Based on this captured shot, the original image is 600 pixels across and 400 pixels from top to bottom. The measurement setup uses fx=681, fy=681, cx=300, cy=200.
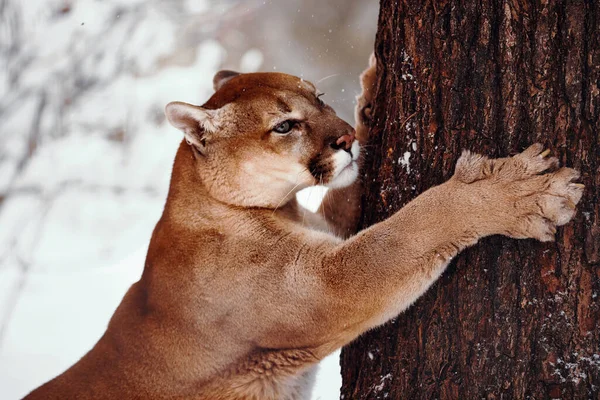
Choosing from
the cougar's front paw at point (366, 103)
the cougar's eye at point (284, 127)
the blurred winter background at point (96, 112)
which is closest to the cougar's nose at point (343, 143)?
the cougar's eye at point (284, 127)

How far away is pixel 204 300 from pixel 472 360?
1.37 metres

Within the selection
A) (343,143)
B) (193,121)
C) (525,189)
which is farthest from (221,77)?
(525,189)

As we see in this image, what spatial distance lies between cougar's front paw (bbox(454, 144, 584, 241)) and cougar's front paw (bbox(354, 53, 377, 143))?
1.07 m

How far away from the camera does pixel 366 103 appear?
4.31m

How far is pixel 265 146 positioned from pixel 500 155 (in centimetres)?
129

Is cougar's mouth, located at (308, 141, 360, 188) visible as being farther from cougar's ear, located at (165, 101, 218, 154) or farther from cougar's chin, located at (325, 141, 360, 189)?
cougar's ear, located at (165, 101, 218, 154)

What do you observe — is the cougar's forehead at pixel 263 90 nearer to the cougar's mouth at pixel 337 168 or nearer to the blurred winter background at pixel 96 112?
the cougar's mouth at pixel 337 168

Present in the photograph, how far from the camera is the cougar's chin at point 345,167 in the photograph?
372cm

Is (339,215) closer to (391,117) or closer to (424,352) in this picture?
(391,117)

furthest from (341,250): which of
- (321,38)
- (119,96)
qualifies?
(321,38)

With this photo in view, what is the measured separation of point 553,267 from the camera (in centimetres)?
302

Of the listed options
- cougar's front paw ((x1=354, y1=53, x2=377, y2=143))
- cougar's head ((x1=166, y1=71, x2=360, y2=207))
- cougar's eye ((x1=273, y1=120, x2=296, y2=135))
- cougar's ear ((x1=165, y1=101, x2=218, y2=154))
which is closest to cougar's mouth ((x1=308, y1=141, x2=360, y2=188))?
cougar's head ((x1=166, y1=71, x2=360, y2=207))

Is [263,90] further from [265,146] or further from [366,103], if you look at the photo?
[366,103]

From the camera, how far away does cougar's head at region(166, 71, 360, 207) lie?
3771 millimetres
